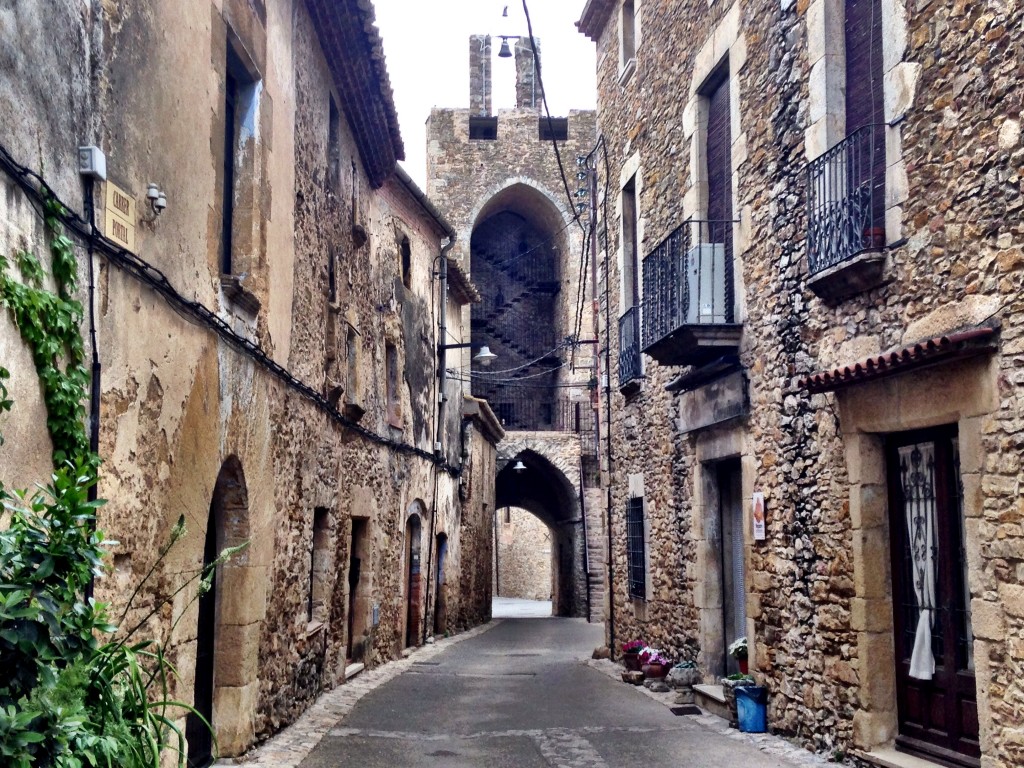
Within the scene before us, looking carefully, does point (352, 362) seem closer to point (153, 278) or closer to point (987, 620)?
point (153, 278)

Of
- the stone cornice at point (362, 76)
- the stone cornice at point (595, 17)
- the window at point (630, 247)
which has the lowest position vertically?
the window at point (630, 247)

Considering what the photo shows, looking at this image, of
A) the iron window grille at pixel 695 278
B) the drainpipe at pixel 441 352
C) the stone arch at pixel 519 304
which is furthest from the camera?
the stone arch at pixel 519 304

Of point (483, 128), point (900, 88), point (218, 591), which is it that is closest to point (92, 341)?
point (218, 591)

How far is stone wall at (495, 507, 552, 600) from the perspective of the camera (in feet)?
144


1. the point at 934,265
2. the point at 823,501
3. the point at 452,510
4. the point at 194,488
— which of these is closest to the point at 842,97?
the point at 934,265

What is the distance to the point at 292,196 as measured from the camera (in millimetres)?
8898

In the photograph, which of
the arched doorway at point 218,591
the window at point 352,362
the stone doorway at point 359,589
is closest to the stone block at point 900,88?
the arched doorway at point 218,591

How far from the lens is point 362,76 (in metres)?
11.1

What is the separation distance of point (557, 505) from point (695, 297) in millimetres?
23038

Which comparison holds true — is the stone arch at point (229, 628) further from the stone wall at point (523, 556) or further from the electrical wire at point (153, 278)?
the stone wall at point (523, 556)

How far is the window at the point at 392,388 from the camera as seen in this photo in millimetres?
15352

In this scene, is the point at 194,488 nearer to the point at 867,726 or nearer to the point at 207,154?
the point at 207,154

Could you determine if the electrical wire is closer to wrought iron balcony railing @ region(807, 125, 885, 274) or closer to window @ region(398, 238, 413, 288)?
wrought iron balcony railing @ region(807, 125, 885, 274)

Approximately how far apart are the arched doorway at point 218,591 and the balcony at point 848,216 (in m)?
4.20
